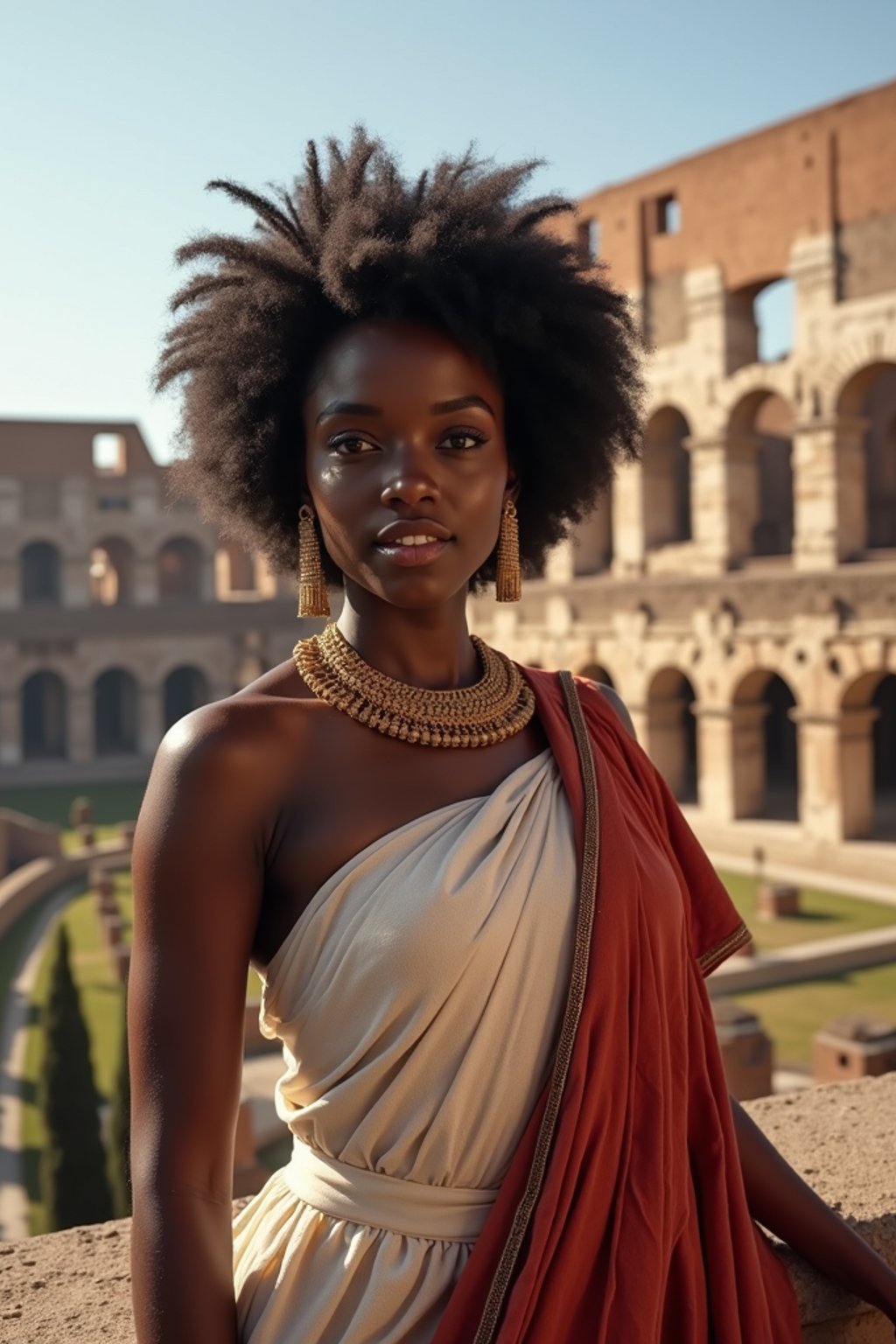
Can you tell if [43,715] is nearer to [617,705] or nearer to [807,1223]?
[617,705]

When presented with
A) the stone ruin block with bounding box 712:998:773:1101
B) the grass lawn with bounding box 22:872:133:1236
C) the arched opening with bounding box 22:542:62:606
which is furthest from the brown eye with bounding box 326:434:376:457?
the arched opening with bounding box 22:542:62:606

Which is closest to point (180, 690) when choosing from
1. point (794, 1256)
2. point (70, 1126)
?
point (70, 1126)

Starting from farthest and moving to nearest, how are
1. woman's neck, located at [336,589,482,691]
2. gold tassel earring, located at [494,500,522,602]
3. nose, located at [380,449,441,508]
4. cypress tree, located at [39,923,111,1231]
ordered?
cypress tree, located at [39,923,111,1231] → gold tassel earring, located at [494,500,522,602] → woman's neck, located at [336,589,482,691] → nose, located at [380,449,441,508]

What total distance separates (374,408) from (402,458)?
9 centimetres

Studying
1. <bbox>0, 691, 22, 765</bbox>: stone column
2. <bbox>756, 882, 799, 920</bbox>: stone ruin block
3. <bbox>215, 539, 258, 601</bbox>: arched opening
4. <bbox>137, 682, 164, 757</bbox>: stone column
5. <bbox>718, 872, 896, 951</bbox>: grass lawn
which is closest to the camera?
<bbox>718, 872, 896, 951</bbox>: grass lawn

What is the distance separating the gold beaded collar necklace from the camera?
2018 mm

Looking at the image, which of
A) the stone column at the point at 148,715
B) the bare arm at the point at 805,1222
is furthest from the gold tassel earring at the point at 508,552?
the stone column at the point at 148,715

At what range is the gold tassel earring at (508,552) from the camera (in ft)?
7.79

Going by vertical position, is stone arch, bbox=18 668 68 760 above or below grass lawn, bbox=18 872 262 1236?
above

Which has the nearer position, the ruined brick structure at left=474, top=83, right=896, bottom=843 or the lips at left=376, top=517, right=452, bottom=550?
the lips at left=376, top=517, right=452, bottom=550

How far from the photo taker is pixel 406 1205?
1.83 metres

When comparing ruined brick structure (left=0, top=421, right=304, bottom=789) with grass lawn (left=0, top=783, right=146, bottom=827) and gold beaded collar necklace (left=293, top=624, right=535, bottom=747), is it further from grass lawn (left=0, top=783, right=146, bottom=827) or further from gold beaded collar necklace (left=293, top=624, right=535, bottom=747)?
gold beaded collar necklace (left=293, top=624, right=535, bottom=747)

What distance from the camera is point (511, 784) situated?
2.01 metres

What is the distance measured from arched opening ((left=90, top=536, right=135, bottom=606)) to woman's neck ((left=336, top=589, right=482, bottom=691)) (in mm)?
35748
